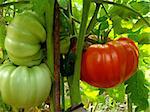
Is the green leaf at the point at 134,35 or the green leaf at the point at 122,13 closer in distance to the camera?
the green leaf at the point at 122,13

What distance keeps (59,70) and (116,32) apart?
22cm

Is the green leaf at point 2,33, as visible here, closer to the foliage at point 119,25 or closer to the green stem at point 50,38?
the foliage at point 119,25

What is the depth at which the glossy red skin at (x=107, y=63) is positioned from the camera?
69 cm

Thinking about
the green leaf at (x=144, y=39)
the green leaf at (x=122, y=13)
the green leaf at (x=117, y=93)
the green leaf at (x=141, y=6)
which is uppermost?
the green leaf at (x=141, y=6)

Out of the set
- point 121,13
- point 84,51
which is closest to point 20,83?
point 84,51

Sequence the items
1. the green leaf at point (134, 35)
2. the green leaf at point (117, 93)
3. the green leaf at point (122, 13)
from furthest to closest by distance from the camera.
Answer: the green leaf at point (117, 93), the green leaf at point (134, 35), the green leaf at point (122, 13)

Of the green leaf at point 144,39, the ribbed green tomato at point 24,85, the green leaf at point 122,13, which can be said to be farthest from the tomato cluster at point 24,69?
the green leaf at point 144,39

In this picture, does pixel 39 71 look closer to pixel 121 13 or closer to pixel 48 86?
pixel 48 86

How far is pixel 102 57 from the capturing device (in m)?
0.69

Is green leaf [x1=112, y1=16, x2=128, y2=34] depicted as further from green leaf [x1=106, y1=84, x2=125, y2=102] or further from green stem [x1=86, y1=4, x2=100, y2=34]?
green leaf [x1=106, y1=84, x2=125, y2=102]

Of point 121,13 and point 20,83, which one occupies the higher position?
point 121,13

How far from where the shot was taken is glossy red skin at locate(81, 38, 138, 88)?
0.69m

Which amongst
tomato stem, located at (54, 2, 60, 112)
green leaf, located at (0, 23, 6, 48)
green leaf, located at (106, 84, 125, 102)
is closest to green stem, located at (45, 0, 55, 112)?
tomato stem, located at (54, 2, 60, 112)

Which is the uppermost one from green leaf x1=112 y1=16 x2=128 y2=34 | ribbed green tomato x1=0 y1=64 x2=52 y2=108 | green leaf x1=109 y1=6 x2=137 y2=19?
green leaf x1=109 y1=6 x2=137 y2=19
